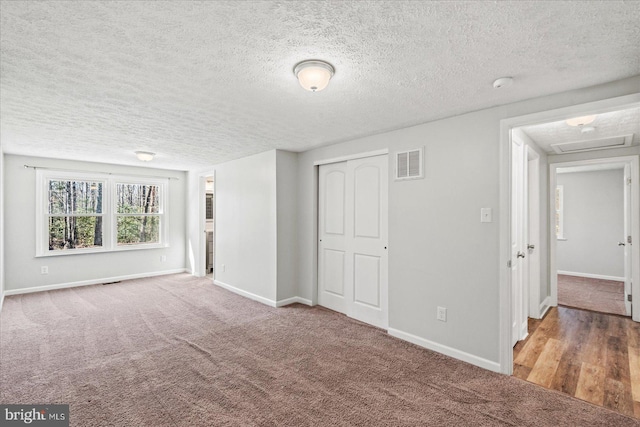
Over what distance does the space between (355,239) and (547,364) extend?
230 cm

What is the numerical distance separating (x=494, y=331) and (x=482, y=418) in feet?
2.72

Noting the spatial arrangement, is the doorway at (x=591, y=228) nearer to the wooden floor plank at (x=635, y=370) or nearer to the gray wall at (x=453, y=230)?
the wooden floor plank at (x=635, y=370)

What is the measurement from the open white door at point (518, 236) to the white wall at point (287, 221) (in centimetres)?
288

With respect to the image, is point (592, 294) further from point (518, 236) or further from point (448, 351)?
point (448, 351)

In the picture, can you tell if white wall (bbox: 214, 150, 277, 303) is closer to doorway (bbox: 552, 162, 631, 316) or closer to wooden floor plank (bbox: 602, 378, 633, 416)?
wooden floor plank (bbox: 602, 378, 633, 416)

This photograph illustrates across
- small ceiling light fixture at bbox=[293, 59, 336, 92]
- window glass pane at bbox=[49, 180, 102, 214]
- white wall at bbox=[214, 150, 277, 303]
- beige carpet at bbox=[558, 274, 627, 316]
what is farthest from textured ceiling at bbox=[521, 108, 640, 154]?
window glass pane at bbox=[49, 180, 102, 214]

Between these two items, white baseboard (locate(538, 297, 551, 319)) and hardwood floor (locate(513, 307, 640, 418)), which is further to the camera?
white baseboard (locate(538, 297, 551, 319))

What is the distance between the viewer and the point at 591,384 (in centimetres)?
249

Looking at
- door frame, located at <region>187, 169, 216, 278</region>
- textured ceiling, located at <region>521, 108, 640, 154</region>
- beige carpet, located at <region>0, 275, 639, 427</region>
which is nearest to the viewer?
beige carpet, located at <region>0, 275, 639, 427</region>

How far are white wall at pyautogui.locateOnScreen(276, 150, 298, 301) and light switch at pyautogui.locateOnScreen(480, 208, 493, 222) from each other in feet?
8.96

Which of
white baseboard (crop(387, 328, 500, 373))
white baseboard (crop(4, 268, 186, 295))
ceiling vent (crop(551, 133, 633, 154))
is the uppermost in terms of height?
ceiling vent (crop(551, 133, 633, 154))

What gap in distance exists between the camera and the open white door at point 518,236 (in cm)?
309

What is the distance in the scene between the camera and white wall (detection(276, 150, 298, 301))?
4594mm

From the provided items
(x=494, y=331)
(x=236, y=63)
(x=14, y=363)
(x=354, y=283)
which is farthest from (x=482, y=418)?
(x=14, y=363)
